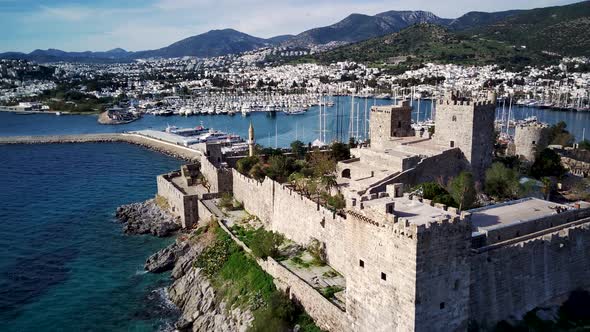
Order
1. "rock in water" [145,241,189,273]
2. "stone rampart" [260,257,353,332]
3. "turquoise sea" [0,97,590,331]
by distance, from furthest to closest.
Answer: "rock in water" [145,241,189,273] < "turquoise sea" [0,97,590,331] < "stone rampart" [260,257,353,332]

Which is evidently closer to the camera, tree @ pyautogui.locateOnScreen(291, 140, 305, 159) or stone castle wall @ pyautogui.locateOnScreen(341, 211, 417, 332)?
stone castle wall @ pyautogui.locateOnScreen(341, 211, 417, 332)

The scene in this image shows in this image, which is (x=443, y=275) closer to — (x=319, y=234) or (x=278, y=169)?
(x=319, y=234)

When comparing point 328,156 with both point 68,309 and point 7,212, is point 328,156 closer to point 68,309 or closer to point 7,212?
point 68,309

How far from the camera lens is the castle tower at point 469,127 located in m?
22.3

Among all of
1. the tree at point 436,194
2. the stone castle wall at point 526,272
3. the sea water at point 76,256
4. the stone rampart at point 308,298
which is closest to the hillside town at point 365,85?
the sea water at point 76,256

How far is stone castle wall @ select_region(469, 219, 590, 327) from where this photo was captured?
12.2 m

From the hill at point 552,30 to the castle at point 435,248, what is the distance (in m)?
119

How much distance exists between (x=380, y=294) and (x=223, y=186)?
1872 centimetres

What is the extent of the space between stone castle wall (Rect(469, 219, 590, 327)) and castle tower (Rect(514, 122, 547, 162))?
48.2 ft

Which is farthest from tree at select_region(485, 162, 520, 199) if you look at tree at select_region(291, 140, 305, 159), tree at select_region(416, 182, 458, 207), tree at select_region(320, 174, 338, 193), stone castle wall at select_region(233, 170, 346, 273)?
tree at select_region(291, 140, 305, 159)

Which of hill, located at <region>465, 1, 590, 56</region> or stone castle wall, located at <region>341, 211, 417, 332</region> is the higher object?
hill, located at <region>465, 1, 590, 56</region>

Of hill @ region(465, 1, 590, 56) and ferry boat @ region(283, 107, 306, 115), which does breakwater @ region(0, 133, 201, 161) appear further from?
hill @ region(465, 1, 590, 56)

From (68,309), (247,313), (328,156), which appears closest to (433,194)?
(247,313)

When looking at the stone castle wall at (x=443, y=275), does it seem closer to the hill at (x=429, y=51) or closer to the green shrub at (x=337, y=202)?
the green shrub at (x=337, y=202)
